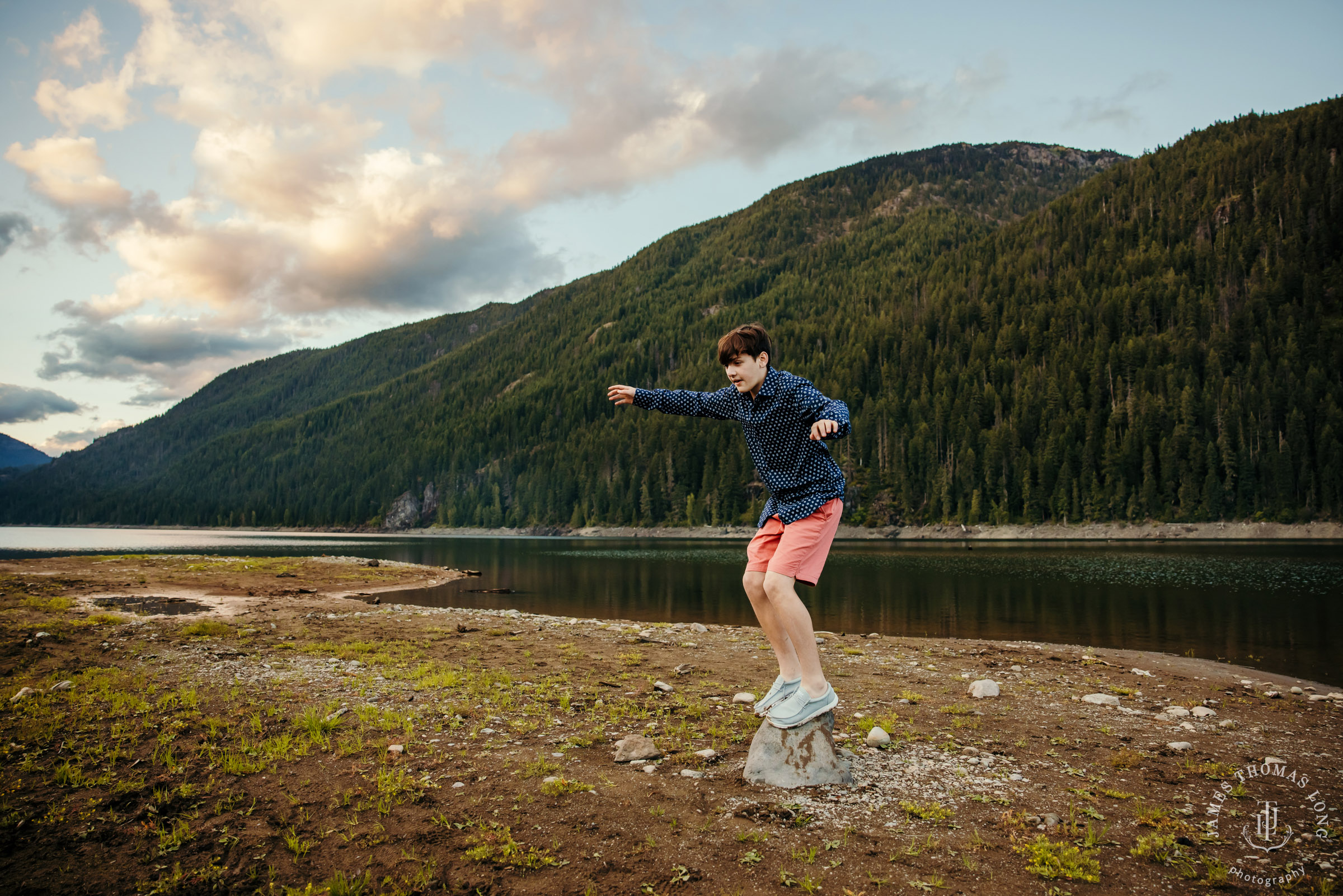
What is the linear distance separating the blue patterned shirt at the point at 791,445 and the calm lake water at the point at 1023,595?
15.4m

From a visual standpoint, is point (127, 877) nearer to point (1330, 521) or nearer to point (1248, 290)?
point (1330, 521)

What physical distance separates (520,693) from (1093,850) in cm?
650

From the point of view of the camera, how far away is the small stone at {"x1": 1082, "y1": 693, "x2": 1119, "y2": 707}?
30.6ft

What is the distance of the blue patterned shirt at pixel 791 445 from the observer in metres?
5.72

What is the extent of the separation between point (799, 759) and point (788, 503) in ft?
7.18

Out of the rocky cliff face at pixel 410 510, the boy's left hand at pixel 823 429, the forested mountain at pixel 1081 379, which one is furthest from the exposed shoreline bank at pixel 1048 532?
the boy's left hand at pixel 823 429

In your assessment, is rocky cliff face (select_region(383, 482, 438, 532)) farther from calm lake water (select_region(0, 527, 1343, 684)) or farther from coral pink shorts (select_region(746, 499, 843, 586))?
coral pink shorts (select_region(746, 499, 843, 586))

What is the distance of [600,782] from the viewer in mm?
5555

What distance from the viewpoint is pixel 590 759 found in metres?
6.20

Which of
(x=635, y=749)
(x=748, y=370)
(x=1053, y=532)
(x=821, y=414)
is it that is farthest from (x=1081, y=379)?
(x=635, y=749)

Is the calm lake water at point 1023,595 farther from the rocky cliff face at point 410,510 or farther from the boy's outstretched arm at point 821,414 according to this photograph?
the rocky cliff face at point 410,510

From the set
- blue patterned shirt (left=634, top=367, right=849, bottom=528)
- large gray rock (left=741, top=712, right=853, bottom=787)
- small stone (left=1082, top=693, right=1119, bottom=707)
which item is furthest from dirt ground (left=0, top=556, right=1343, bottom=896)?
blue patterned shirt (left=634, top=367, right=849, bottom=528)

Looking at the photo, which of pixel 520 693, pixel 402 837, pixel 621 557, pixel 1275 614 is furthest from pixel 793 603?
pixel 621 557

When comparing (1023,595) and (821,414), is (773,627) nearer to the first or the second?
(821,414)
